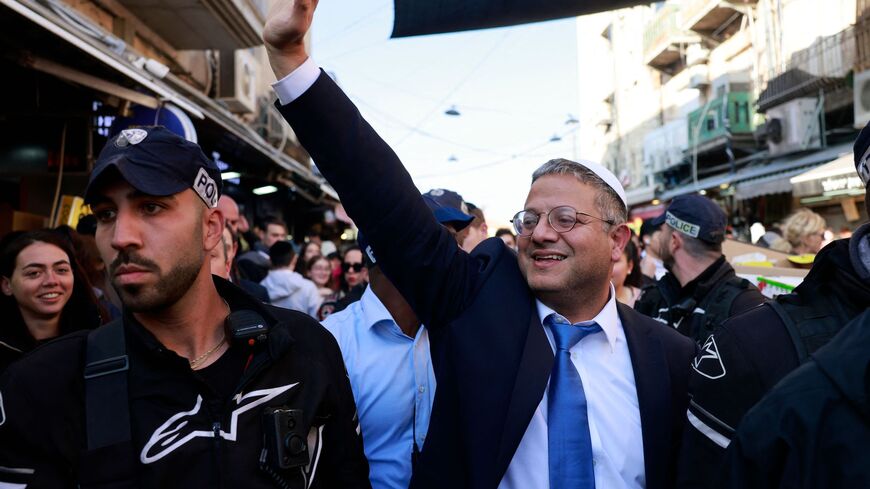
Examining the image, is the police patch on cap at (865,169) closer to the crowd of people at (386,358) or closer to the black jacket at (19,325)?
the crowd of people at (386,358)

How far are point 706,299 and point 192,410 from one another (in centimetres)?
315

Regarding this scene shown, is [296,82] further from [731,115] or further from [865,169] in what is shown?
[731,115]

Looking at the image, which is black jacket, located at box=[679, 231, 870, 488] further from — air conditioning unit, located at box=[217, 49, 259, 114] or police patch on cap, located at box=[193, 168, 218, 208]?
air conditioning unit, located at box=[217, 49, 259, 114]

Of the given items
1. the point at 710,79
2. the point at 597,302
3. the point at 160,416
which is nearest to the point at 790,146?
the point at 710,79

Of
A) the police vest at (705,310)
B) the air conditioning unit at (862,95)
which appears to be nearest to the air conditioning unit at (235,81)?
the police vest at (705,310)

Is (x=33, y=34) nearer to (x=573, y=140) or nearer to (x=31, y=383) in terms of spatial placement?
(x=31, y=383)

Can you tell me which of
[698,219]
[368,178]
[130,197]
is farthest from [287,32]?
[698,219]

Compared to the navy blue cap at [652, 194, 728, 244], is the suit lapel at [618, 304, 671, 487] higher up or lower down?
lower down

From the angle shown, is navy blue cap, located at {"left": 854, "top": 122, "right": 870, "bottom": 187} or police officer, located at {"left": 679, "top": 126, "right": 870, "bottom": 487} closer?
navy blue cap, located at {"left": 854, "top": 122, "right": 870, "bottom": 187}

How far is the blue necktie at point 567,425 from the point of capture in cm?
202

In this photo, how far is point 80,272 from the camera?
3633 millimetres

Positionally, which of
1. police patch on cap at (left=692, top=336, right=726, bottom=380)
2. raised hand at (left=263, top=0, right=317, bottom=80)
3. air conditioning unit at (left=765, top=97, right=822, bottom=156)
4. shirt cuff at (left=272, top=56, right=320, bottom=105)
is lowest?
police patch on cap at (left=692, top=336, right=726, bottom=380)

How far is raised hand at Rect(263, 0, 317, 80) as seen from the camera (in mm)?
1812

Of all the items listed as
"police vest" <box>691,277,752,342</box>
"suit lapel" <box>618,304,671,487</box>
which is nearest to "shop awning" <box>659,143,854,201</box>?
"police vest" <box>691,277,752,342</box>
